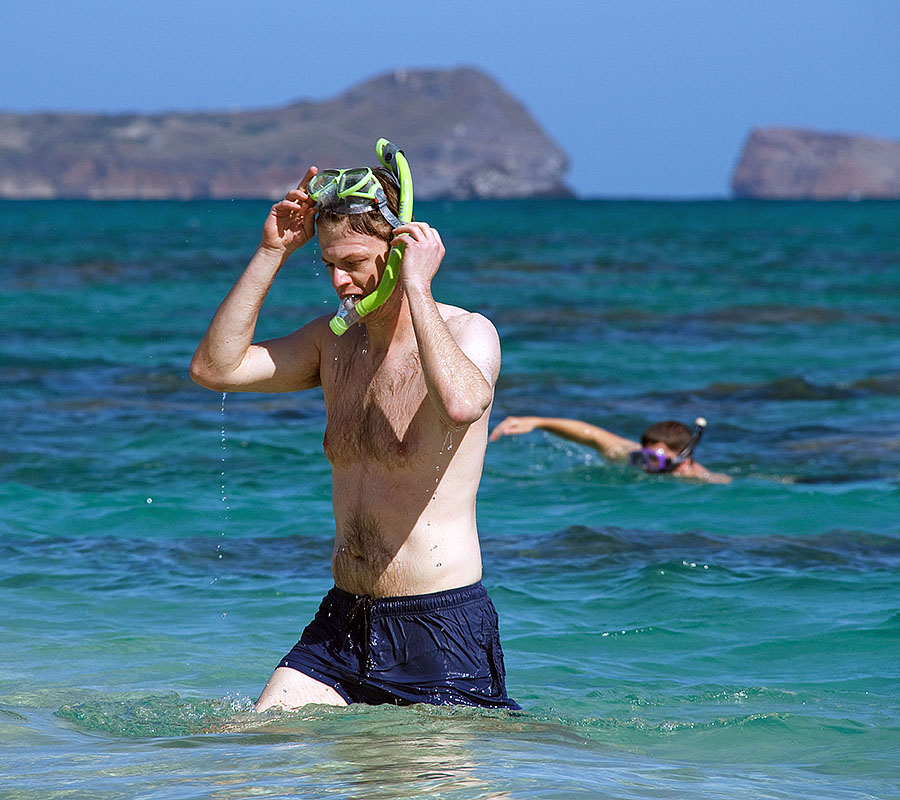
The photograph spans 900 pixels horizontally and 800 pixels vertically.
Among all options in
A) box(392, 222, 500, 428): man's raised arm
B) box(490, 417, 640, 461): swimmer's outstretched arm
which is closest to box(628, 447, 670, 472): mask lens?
box(490, 417, 640, 461): swimmer's outstretched arm

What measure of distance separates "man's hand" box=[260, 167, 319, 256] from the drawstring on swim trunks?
1067 millimetres

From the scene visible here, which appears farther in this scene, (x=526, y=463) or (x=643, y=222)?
(x=643, y=222)

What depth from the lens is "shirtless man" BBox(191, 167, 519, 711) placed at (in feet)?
12.7

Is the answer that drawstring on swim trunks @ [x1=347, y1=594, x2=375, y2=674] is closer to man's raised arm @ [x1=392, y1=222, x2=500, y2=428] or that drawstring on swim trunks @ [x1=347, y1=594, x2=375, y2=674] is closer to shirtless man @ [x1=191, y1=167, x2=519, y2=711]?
shirtless man @ [x1=191, y1=167, x2=519, y2=711]

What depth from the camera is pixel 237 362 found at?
4051mm

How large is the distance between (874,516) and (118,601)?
465 centimetres

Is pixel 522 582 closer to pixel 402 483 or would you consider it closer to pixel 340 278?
pixel 402 483

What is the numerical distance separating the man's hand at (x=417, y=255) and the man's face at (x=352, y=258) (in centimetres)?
10

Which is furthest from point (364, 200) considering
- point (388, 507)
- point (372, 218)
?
point (388, 507)

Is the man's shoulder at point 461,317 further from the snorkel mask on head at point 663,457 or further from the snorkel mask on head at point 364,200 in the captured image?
the snorkel mask on head at point 663,457

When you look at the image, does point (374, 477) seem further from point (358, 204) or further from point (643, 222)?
point (643, 222)

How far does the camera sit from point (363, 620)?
3.97 m

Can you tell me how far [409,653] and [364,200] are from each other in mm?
1324

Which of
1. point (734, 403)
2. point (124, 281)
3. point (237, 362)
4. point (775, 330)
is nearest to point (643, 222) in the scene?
point (124, 281)
